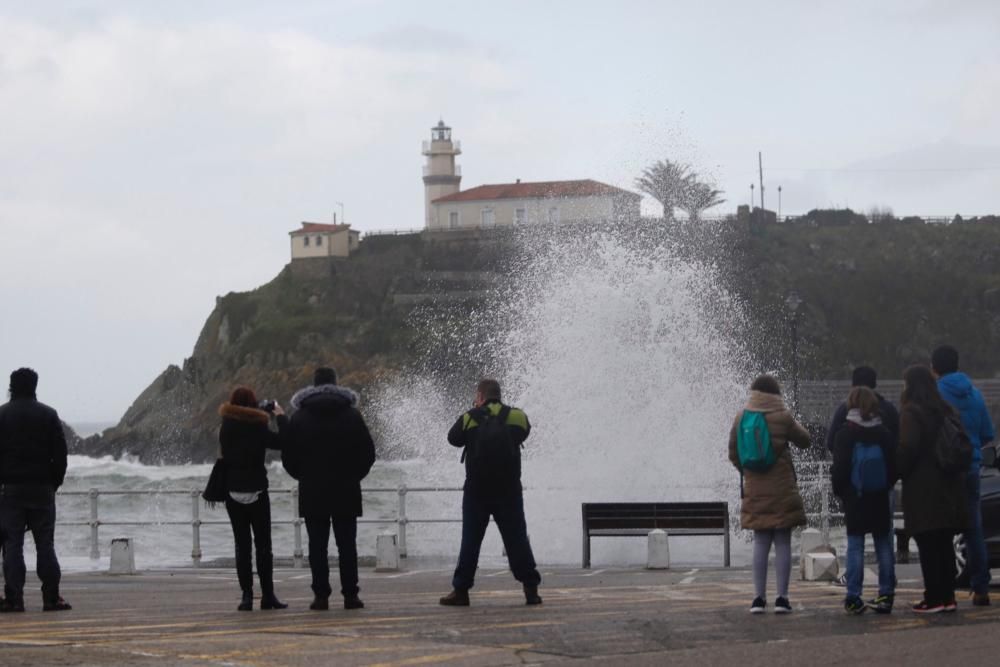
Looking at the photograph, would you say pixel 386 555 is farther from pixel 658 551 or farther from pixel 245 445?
pixel 245 445

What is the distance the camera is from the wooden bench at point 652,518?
21.8 metres

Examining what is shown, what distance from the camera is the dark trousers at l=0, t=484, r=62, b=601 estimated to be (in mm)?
14375

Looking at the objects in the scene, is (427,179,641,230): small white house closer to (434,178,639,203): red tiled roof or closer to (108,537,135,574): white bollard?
(434,178,639,203): red tiled roof

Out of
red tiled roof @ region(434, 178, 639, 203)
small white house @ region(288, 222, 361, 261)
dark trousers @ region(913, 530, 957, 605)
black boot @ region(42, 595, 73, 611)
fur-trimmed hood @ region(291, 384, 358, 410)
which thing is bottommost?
black boot @ region(42, 595, 73, 611)

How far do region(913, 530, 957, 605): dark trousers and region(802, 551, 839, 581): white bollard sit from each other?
4302mm

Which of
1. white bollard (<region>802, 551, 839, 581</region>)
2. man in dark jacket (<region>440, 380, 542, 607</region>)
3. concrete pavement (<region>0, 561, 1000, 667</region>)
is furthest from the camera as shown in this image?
white bollard (<region>802, 551, 839, 581</region>)

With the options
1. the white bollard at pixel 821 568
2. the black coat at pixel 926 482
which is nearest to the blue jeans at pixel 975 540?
the black coat at pixel 926 482

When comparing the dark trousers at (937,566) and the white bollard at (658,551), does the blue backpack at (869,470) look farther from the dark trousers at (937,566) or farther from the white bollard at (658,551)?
the white bollard at (658,551)

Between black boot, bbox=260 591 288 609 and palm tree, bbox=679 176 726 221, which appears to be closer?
black boot, bbox=260 591 288 609

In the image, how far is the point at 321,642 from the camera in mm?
10914

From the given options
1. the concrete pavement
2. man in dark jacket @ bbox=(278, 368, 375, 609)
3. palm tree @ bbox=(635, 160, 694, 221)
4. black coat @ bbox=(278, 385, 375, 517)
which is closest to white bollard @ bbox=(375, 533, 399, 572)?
the concrete pavement

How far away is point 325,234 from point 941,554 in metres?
133

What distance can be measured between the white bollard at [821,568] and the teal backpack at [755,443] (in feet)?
15.2

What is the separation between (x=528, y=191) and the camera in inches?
5763
